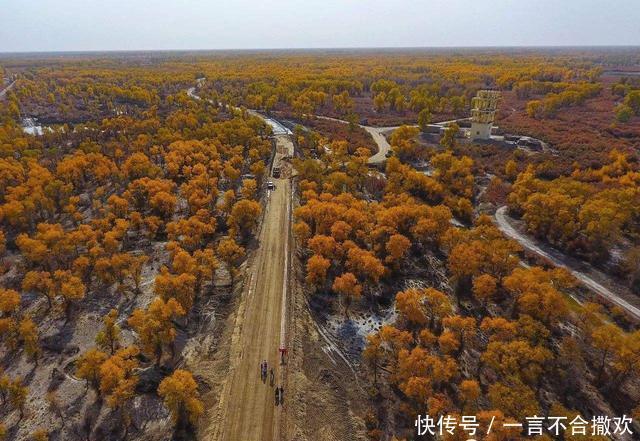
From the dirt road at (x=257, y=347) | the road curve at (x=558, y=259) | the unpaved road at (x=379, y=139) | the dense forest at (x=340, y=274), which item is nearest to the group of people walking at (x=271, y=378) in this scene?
the dirt road at (x=257, y=347)

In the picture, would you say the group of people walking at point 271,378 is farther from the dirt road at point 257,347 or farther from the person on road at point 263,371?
the dirt road at point 257,347

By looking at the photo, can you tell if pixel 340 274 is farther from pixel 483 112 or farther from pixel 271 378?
pixel 483 112

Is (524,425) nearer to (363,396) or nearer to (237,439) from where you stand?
(363,396)

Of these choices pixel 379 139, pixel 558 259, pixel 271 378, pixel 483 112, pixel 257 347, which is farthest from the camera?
pixel 379 139

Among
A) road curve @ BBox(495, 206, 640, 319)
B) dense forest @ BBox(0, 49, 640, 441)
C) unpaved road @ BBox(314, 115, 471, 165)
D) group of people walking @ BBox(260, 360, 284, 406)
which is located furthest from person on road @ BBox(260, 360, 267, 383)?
unpaved road @ BBox(314, 115, 471, 165)

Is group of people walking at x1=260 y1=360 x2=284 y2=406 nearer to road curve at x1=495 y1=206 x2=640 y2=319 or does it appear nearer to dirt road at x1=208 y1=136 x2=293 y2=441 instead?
dirt road at x1=208 y1=136 x2=293 y2=441

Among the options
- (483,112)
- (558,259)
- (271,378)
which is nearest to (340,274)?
(271,378)
